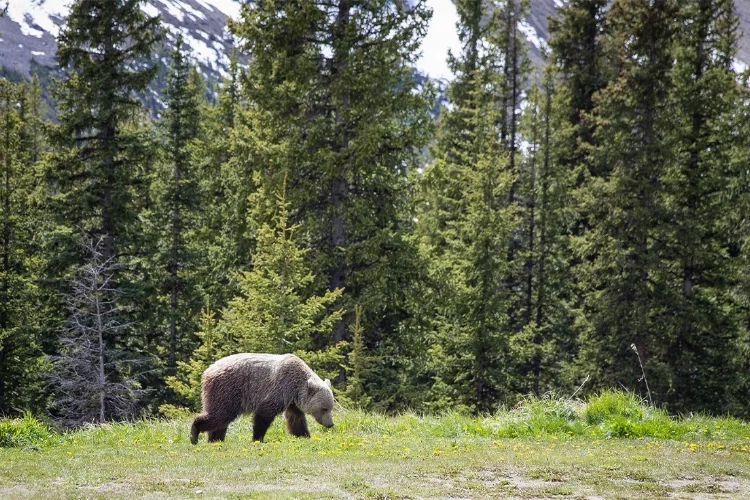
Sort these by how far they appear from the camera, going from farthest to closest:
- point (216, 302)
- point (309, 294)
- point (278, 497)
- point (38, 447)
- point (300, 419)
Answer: point (216, 302), point (309, 294), point (300, 419), point (38, 447), point (278, 497)

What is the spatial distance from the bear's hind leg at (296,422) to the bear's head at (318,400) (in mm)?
234

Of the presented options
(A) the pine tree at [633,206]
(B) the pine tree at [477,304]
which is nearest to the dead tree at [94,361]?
(B) the pine tree at [477,304]

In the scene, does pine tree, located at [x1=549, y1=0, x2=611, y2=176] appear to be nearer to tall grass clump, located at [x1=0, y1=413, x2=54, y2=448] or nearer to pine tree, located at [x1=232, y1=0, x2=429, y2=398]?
pine tree, located at [x1=232, y1=0, x2=429, y2=398]

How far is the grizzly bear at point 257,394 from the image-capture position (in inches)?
477

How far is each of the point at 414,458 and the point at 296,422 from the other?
3096mm

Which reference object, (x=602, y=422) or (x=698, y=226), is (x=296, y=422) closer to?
(x=602, y=422)

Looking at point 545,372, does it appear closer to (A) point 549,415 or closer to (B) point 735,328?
(B) point 735,328

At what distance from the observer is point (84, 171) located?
89.7ft

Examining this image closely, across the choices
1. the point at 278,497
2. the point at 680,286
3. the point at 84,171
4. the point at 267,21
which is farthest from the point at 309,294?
the point at 278,497

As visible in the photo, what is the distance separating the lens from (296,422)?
1273cm

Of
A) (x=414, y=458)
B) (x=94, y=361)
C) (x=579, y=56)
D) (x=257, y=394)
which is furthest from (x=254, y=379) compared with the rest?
(x=579, y=56)

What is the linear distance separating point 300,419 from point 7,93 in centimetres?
2205

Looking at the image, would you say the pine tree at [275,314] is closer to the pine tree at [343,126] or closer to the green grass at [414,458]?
the pine tree at [343,126]

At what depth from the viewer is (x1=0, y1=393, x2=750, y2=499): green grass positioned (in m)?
8.09
